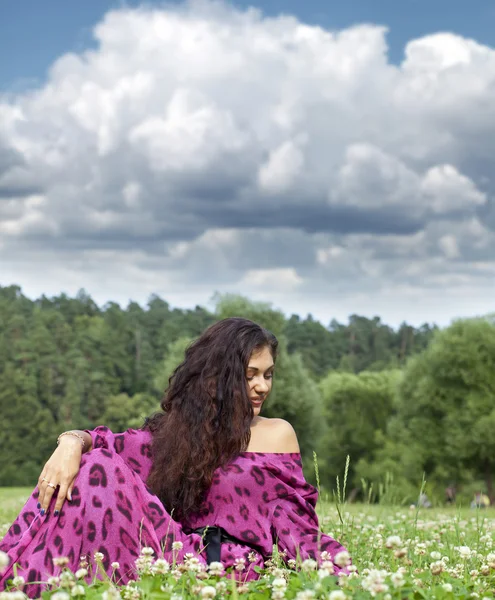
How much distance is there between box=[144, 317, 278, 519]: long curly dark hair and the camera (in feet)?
16.9

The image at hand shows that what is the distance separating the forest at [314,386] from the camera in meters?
32.5

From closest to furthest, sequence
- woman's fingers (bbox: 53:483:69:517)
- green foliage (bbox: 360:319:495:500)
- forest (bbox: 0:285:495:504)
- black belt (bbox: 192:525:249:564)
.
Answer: woman's fingers (bbox: 53:483:69:517) → black belt (bbox: 192:525:249:564) → green foliage (bbox: 360:319:495:500) → forest (bbox: 0:285:495:504)

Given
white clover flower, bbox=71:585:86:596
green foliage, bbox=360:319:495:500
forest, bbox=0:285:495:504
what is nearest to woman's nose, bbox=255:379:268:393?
forest, bbox=0:285:495:504

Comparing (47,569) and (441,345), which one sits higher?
(441,345)

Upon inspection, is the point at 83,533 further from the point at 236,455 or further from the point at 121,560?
the point at 236,455

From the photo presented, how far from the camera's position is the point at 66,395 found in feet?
214

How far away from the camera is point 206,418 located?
5309 mm

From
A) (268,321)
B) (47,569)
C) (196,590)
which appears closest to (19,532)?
(47,569)

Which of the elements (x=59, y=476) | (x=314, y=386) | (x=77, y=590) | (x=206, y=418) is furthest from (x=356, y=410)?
(x=77, y=590)

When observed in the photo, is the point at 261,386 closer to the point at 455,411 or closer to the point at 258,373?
the point at 258,373

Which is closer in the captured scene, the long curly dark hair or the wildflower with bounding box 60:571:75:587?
the wildflower with bounding box 60:571:75:587

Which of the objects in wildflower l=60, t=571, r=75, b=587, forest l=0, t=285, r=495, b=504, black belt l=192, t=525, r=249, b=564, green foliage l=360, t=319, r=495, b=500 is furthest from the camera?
forest l=0, t=285, r=495, b=504

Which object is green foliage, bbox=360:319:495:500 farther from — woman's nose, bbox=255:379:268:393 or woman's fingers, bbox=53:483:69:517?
woman's fingers, bbox=53:483:69:517

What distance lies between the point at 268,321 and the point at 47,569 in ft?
94.5
